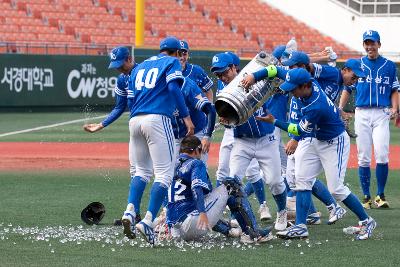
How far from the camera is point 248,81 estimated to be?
8.47 meters

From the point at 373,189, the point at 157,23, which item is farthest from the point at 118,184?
the point at 157,23

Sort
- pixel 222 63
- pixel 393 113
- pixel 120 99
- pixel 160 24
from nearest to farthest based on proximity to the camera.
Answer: pixel 222 63 < pixel 120 99 < pixel 393 113 < pixel 160 24

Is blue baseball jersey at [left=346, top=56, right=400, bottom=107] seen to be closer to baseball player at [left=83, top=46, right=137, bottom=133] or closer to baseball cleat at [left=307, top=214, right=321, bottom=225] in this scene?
baseball cleat at [left=307, top=214, right=321, bottom=225]

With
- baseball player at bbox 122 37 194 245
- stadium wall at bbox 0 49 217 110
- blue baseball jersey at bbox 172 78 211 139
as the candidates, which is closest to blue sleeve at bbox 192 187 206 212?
baseball player at bbox 122 37 194 245

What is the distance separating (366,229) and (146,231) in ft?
7.04

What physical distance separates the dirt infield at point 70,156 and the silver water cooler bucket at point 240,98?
22.7ft

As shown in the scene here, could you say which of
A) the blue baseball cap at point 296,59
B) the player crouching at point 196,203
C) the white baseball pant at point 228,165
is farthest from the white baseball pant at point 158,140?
the white baseball pant at point 228,165

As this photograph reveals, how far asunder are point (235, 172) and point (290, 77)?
1.67 m

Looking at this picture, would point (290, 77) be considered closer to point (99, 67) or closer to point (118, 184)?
point (118, 184)

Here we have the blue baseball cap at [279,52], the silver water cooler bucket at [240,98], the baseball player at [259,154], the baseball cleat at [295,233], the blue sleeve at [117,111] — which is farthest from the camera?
the blue baseball cap at [279,52]

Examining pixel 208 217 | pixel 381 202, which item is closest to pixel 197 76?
pixel 208 217

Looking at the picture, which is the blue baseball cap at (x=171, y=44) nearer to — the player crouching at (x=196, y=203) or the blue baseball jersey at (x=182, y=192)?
the player crouching at (x=196, y=203)

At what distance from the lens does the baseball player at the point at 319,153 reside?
888 centimetres

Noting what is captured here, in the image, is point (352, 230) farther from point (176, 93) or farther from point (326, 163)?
point (176, 93)
